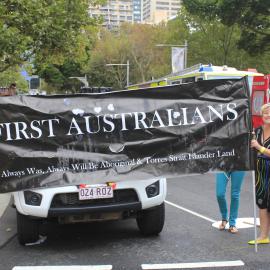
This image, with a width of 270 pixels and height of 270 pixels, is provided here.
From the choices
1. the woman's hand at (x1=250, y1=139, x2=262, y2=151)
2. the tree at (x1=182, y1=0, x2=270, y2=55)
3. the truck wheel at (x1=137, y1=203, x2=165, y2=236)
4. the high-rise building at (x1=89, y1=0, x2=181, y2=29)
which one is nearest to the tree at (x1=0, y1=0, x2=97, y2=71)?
the truck wheel at (x1=137, y1=203, x2=165, y2=236)

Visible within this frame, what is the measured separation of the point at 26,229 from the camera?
18.4 ft

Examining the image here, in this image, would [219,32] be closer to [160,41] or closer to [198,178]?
[160,41]

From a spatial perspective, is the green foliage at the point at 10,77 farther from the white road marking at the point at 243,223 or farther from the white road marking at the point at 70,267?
the white road marking at the point at 70,267

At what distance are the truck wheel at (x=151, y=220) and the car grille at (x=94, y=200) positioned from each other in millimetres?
360

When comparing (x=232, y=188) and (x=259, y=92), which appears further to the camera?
(x=259, y=92)

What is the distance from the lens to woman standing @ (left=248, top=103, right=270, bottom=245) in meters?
5.47

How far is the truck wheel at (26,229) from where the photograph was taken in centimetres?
557

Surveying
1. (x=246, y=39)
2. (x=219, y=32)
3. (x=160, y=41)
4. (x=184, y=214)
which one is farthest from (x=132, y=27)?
(x=184, y=214)

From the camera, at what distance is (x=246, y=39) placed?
99.2ft

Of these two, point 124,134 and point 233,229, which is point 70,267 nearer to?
point 124,134

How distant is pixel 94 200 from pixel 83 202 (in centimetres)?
12

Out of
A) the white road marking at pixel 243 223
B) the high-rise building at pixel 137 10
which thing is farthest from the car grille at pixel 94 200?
the high-rise building at pixel 137 10

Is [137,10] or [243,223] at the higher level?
[137,10]

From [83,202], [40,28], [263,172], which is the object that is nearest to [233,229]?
[263,172]
